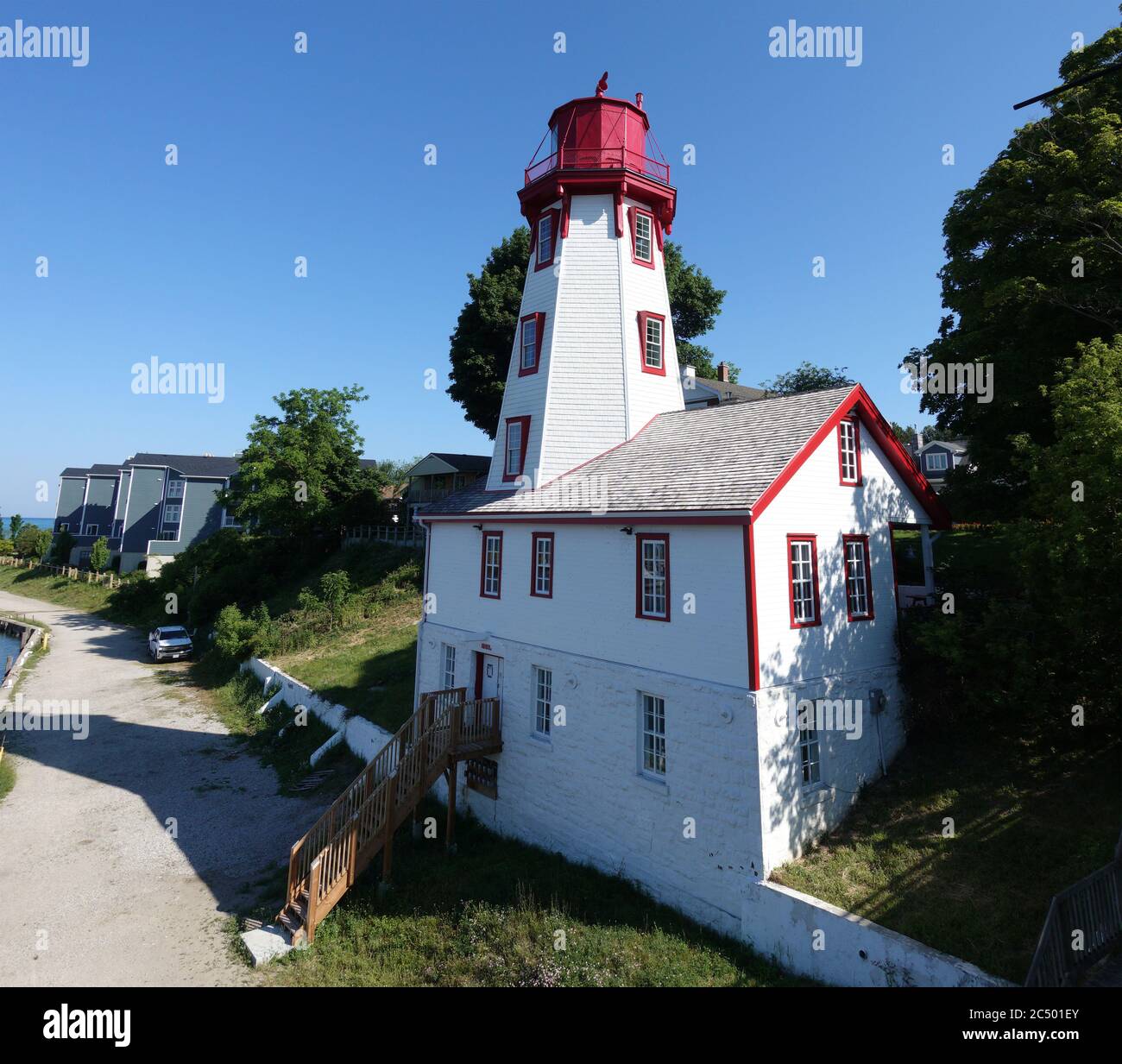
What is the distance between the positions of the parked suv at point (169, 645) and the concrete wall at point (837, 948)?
34508 millimetres

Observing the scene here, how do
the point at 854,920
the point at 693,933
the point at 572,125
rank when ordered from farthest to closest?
the point at 572,125
the point at 693,933
the point at 854,920

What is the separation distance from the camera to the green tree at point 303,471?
1464 inches

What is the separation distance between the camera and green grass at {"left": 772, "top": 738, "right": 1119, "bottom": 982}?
8.98 metres

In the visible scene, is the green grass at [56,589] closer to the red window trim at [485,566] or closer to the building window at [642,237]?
the red window trim at [485,566]

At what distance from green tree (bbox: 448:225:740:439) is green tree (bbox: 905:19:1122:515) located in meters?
15.8

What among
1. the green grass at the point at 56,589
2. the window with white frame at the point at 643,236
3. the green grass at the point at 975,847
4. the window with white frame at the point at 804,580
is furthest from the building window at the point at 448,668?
the green grass at the point at 56,589

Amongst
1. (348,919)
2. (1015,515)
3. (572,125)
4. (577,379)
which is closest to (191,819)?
(348,919)

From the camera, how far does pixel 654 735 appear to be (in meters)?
12.6

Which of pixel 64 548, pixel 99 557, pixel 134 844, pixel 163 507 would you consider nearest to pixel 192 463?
pixel 163 507

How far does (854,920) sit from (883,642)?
656 cm

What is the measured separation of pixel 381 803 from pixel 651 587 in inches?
309

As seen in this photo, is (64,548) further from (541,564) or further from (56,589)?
(541,564)

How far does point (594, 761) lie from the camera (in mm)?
13531
